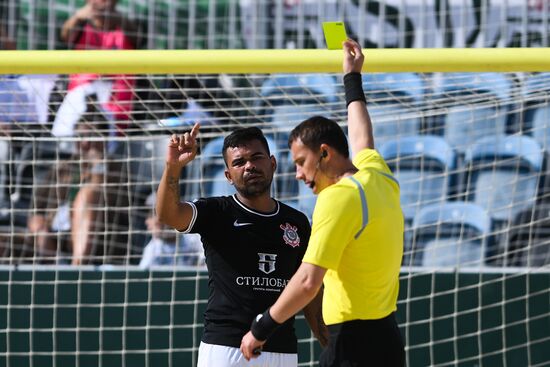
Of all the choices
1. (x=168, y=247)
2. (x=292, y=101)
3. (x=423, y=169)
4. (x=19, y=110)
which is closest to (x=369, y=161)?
(x=292, y=101)

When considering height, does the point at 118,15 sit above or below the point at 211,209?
above

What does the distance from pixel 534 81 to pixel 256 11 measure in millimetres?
3589

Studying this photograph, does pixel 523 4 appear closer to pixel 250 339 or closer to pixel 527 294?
pixel 527 294

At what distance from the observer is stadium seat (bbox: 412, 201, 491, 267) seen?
777 cm

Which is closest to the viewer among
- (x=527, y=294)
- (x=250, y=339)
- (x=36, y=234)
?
(x=250, y=339)

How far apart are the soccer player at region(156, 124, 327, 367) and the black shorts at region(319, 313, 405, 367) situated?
0.68 m

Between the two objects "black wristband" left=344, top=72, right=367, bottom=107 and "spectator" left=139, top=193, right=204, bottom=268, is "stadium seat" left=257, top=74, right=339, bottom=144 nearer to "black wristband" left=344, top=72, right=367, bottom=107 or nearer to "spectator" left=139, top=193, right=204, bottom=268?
"spectator" left=139, top=193, right=204, bottom=268

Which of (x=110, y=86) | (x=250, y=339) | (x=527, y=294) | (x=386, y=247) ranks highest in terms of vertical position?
(x=110, y=86)

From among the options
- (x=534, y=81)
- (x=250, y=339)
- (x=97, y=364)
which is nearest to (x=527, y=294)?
(x=534, y=81)

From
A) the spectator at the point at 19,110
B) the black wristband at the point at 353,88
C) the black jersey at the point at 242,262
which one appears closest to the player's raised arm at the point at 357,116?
the black wristband at the point at 353,88

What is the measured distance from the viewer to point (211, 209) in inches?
185

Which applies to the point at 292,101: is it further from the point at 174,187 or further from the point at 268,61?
the point at 174,187

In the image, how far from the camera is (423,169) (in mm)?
8312

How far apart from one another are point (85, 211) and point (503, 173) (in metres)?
3.45
